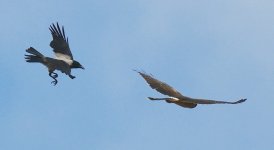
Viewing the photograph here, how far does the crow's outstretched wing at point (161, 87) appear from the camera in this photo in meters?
14.0

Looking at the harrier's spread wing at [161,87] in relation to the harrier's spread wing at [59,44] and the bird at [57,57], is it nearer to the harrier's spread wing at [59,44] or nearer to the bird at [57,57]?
the bird at [57,57]

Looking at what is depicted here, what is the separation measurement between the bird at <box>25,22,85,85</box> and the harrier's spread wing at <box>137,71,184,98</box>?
18.4ft

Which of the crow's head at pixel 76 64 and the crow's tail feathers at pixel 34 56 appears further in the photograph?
the crow's head at pixel 76 64

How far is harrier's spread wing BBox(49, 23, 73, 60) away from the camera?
24438 mm

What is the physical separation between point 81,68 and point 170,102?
430 inches

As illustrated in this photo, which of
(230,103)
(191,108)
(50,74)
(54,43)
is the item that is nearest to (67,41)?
(54,43)

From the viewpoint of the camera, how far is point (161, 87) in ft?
47.3

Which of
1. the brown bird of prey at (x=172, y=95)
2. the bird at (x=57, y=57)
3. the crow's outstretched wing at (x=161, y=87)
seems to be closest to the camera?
the brown bird of prey at (x=172, y=95)

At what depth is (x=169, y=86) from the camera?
1469cm

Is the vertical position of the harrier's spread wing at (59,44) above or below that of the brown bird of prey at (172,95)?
above

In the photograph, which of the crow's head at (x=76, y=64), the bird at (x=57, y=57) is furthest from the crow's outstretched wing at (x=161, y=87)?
the crow's head at (x=76, y=64)

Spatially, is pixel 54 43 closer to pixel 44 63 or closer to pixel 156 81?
pixel 44 63

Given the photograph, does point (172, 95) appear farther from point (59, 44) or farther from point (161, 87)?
point (59, 44)

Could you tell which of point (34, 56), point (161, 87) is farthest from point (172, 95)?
point (34, 56)
